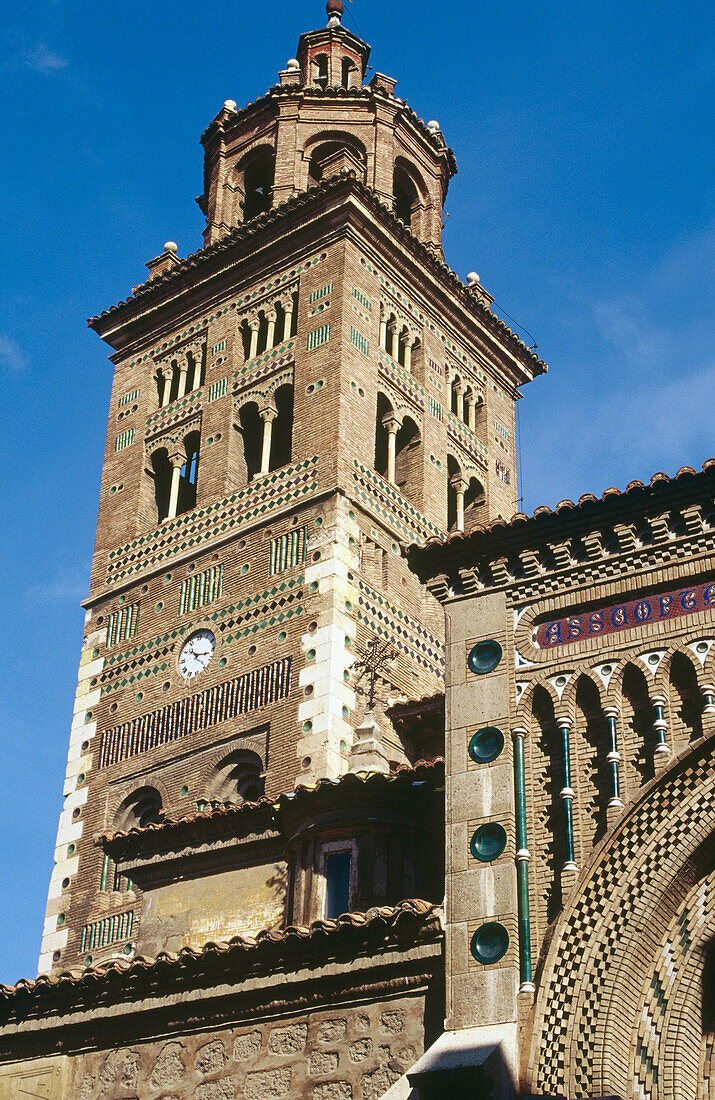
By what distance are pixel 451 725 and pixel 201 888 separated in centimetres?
507

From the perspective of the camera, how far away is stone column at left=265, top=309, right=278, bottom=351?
31.6 m

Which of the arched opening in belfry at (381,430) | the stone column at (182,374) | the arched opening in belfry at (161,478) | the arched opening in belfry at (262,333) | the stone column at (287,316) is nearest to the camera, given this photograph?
the arched opening in belfry at (381,430)

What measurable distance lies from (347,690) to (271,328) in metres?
9.13

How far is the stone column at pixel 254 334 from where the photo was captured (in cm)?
3195

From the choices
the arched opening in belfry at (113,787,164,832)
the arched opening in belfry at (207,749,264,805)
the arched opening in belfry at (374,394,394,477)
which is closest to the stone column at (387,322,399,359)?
the arched opening in belfry at (374,394,394,477)

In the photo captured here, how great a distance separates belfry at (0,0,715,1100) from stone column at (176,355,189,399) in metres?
0.15

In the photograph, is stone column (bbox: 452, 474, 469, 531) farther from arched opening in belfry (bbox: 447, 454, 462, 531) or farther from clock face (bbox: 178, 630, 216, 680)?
clock face (bbox: 178, 630, 216, 680)

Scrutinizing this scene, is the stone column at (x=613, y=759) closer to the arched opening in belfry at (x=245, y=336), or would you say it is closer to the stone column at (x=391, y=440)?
the stone column at (x=391, y=440)

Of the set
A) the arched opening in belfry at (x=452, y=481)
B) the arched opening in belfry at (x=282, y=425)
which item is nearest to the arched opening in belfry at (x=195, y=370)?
the arched opening in belfry at (x=282, y=425)

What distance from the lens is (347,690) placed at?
83.7ft

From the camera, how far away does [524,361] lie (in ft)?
118

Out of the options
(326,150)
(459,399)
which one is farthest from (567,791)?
(326,150)

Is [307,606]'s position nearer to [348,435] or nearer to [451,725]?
[348,435]

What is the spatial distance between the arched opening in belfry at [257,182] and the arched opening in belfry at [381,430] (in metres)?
7.06
